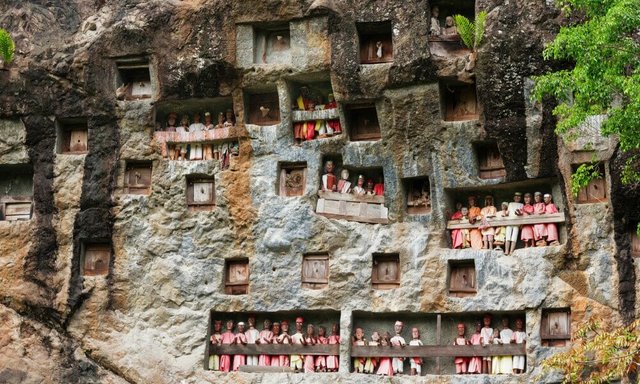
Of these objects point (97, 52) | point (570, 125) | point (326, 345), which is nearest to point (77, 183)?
point (97, 52)

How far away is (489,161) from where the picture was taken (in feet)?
76.0

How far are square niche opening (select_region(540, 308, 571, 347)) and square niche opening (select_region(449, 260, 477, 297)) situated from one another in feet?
5.30

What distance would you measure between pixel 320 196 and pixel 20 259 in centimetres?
667

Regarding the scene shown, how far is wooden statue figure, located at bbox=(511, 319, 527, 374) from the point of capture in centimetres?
2180

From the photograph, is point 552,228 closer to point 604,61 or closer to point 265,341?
point 604,61

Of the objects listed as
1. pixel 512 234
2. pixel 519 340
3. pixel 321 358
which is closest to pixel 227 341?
pixel 321 358

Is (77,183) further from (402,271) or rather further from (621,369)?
(621,369)

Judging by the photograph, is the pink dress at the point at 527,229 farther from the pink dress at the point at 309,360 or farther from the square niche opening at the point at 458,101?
the pink dress at the point at 309,360

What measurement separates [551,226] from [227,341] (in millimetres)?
7173

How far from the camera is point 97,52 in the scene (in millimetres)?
24578

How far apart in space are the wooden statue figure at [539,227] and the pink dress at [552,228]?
69 millimetres

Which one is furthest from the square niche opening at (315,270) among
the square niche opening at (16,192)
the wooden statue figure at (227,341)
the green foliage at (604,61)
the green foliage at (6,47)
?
the green foliage at (6,47)

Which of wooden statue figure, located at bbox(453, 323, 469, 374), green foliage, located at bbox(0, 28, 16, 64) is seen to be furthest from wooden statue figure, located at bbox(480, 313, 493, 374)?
green foliage, located at bbox(0, 28, 16, 64)

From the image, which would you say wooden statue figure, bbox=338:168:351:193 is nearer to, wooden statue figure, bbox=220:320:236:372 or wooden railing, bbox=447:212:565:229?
wooden railing, bbox=447:212:565:229
